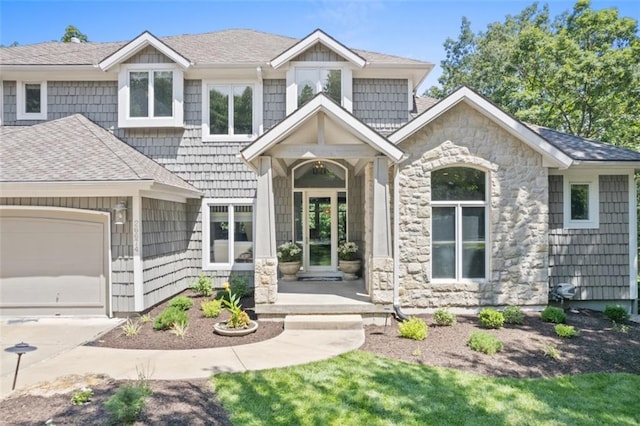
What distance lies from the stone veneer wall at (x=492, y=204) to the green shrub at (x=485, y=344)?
6.96 ft

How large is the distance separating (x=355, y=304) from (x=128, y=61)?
29.1 ft

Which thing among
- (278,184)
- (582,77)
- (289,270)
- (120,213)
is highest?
(582,77)

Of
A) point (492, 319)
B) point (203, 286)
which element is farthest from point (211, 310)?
point (492, 319)

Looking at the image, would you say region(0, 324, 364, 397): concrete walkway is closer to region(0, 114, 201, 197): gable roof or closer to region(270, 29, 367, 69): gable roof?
region(0, 114, 201, 197): gable roof

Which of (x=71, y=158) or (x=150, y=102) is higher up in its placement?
(x=150, y=102)

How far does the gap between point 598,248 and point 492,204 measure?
10.2ft

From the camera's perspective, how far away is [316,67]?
35.6 feet

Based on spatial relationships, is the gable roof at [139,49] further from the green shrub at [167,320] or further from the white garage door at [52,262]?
the green shrub at [167,320]

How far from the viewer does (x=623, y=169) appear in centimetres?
895

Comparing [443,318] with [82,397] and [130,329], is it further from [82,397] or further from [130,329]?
[82,397]

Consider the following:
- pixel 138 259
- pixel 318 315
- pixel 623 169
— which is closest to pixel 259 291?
pixel 318 315

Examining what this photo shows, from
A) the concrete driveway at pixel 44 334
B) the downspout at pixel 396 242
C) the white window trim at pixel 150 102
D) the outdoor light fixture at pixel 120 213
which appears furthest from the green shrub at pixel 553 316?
the white window trim at pixel 150 102

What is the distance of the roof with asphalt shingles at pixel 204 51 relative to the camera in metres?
10.8

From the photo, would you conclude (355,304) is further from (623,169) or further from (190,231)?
(623,169)
